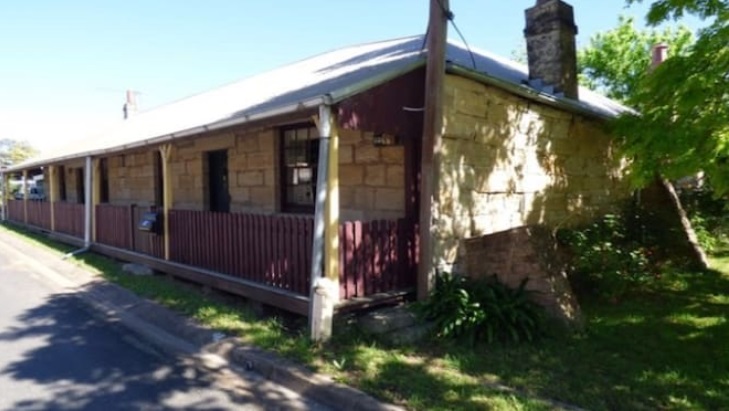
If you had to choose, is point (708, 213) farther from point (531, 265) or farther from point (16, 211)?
point (16, 211)

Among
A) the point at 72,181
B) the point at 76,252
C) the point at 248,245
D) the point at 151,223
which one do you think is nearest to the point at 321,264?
the point at 248,245

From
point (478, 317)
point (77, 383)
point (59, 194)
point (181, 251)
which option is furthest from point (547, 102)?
point (59, 194)

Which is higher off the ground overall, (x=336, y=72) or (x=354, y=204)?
(x=336, y=72)

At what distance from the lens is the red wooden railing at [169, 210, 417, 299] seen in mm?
5809

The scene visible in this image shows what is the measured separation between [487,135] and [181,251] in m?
5.09

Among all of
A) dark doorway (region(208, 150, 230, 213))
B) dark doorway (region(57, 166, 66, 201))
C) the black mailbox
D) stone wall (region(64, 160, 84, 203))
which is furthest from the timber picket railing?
the black mailbox

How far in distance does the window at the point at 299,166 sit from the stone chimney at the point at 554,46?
14.0ft

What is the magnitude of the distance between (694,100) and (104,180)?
1459 cm

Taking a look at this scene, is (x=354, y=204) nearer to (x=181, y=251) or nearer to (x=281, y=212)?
(x=281, y=212)

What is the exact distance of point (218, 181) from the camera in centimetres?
1038

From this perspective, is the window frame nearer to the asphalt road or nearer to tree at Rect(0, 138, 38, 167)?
the asphalt road

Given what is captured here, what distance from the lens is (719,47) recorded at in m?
5.24

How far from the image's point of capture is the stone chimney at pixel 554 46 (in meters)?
9.00

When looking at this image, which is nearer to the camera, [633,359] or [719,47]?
[633,359]
